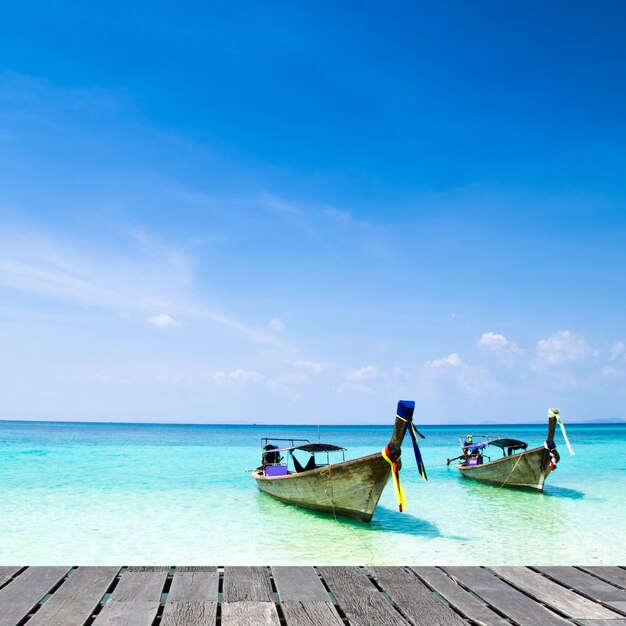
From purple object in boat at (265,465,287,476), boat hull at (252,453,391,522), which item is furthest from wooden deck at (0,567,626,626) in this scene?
purple object in boat at (265,465,287,476)

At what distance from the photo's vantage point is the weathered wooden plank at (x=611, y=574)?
4297 millimetres

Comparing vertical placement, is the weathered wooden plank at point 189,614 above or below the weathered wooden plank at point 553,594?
above

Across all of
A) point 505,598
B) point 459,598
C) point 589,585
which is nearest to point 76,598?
point 459,598

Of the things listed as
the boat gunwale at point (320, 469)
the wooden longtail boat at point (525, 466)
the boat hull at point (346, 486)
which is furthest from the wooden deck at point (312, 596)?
the wooden longtail boat at point (525, 466)

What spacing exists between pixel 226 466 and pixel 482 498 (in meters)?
16.6

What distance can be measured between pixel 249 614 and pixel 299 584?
637 mm

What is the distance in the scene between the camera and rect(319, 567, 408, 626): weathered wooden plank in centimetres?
354

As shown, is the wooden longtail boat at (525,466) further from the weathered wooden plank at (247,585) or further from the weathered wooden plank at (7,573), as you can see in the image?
the weathered wooden plank at (7,573)

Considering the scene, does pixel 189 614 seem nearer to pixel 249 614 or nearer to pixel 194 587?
pixel 249 614

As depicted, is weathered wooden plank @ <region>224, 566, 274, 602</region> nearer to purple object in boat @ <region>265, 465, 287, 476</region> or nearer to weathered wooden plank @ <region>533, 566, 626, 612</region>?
weathered wooden plank @ <region>533, 566, 626, 612</region>

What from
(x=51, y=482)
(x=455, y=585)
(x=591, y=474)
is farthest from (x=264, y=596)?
(x=591, y=474)

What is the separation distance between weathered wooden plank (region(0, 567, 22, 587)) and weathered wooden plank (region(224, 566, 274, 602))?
5.49 ft

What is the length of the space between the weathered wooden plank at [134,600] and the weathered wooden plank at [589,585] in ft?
10.4

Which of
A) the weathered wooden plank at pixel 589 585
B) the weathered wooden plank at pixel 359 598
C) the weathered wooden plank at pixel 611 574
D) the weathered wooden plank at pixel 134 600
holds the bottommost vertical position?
the weathered wooden plank at pixel 611 574
